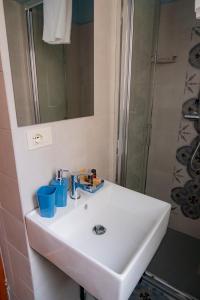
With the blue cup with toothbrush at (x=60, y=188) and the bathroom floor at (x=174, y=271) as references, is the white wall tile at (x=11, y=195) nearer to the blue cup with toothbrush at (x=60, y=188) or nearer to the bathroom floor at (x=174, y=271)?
the blue cup with toothbrush at (x=60, y=188)

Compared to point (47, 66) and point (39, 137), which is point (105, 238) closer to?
point (39, 137)

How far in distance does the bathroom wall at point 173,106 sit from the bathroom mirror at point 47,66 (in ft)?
3.11

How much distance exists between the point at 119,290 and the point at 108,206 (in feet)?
1.85

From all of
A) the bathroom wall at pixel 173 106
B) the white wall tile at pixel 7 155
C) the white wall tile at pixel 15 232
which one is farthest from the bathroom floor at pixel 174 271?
the white wall tile at pixel 7 155

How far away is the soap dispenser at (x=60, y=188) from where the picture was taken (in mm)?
986

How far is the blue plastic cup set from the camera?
2.95ft

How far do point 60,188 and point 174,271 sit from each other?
1.41 metres

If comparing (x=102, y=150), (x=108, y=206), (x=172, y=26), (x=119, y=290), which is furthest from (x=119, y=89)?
(x=119, y=290)

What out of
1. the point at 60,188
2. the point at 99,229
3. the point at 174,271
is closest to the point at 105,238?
the point at 99,229

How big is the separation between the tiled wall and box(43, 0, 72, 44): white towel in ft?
1.27

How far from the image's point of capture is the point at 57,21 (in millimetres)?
999

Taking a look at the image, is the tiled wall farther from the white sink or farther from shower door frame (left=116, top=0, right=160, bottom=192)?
shower door frame (left=116, top=0, right=160, bottom=192)

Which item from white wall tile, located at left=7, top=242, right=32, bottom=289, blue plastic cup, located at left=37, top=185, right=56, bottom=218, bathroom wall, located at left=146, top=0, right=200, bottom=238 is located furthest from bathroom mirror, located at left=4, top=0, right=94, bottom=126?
bathroom wall, located at left=146, top=0, right=200, bottom=238

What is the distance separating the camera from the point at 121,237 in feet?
3.28
